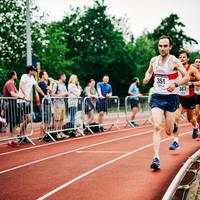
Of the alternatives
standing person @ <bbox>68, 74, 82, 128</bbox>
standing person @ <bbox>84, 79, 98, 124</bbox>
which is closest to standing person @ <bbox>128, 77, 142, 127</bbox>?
standing person @ <bbox>84, 79, 98, 124</bbox>

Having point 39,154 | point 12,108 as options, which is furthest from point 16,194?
point 12,108

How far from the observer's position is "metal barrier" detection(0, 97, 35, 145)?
453 inches

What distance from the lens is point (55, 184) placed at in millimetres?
6562

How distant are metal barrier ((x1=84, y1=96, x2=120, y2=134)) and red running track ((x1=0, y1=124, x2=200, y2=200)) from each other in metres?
3.62

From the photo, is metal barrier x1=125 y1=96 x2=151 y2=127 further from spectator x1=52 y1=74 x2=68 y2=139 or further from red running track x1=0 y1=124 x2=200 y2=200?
red running track x1=0 y1=124 x2=200 y2=200

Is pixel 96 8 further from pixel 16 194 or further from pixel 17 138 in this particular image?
pixel 16 194

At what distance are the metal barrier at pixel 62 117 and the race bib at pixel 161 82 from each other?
574 centimetres

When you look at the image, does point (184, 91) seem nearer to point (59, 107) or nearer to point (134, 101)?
point (59, 107)

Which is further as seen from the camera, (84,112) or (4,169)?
(84,112)

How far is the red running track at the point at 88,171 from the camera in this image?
235 inches

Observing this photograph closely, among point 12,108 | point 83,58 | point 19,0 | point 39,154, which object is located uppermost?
point 19,0

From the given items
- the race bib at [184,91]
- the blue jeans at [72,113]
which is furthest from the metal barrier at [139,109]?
the race bib at [184,91]

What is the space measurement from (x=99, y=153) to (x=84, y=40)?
58.6 m

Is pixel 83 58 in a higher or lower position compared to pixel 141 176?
higher
